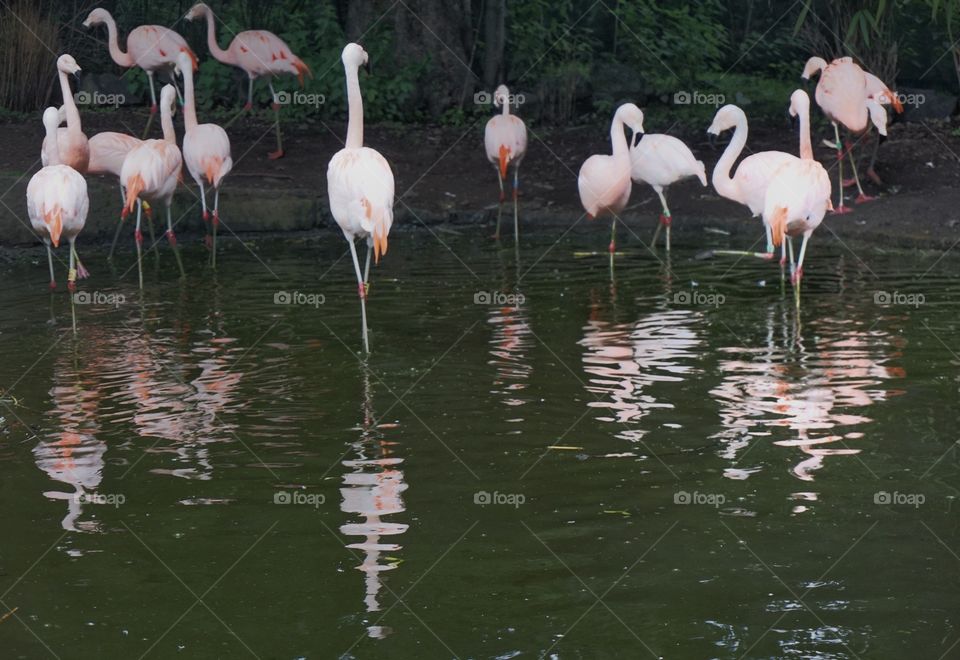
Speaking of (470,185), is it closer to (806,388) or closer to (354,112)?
(354,112)

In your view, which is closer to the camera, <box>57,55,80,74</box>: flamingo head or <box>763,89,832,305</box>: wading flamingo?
<box>763,89,832,305</box>: wading flamingo

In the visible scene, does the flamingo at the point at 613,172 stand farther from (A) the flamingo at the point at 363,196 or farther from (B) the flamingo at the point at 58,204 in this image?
(B) the flamingo at the point at 58,204

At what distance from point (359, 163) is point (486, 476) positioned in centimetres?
281

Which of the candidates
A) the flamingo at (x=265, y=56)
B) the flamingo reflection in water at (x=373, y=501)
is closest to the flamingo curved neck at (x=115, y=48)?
the flamingo at (x=265, y=56)

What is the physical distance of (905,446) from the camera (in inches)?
200

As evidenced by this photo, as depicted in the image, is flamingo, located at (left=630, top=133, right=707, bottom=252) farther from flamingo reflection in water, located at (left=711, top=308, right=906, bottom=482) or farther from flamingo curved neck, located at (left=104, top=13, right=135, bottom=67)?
flamingo curved neck, located at (left=104, top=13, right=135, bottom=67)

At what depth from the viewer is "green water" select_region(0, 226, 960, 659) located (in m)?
3.62

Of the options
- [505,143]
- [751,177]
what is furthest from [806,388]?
[505,143]

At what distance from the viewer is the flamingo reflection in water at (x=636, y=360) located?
575 centimetres

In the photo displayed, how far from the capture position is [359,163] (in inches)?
283

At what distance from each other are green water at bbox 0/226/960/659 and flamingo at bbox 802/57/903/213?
9.95 ft

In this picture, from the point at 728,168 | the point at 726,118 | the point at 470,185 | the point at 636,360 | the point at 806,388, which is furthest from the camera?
the point at 470,185

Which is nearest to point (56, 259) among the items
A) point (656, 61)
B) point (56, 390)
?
point (56, 390)

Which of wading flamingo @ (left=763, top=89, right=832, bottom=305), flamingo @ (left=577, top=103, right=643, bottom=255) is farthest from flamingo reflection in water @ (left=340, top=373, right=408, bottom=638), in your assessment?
flamingo @ (left=577, top=103, right=643, bottom=255)
